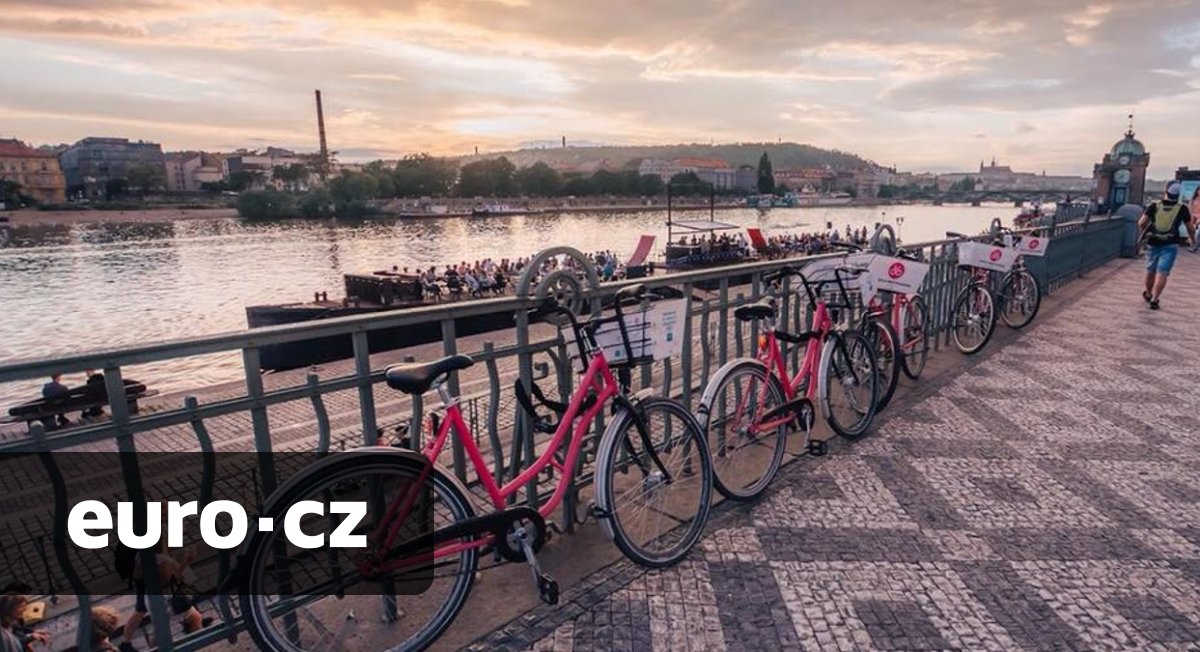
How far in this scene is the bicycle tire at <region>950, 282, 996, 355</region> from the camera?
7.03 meters

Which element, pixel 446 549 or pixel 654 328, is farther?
pixel 654 328

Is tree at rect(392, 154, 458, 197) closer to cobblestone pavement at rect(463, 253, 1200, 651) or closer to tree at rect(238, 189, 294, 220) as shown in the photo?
tree at rect(238, 189, 294, 220)

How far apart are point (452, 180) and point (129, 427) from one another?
142 m

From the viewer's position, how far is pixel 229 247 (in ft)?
216

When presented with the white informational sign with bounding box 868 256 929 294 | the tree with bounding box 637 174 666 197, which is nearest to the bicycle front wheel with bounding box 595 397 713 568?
the white informational sign with bounding box 868 256 929 294

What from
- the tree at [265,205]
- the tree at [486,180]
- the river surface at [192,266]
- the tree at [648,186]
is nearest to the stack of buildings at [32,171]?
the river surface at [192,266]

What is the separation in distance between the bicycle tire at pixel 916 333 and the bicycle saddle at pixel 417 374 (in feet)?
15.4

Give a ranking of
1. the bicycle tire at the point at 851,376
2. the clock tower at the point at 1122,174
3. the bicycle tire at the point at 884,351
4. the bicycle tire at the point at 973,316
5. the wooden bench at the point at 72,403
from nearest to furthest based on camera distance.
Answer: the wooden bench at the point at 72,403 < the bicycle tire at the point at 851,376 < the bicycle tire at the point at 884,351 < the bicycle tire at the point at 973,316 < the clock tower at the point at 1122,174

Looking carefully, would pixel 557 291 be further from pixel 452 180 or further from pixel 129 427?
pixel 452 180

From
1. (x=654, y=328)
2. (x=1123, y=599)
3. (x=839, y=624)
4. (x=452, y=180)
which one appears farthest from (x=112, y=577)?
(x=452, y=180)

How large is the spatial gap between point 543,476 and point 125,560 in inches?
72.4

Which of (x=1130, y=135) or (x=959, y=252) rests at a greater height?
(x=1130, y=135)

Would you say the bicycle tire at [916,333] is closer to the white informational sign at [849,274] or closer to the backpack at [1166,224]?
the white informational sign at [849,274]

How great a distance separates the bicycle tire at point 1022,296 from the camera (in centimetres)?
814
